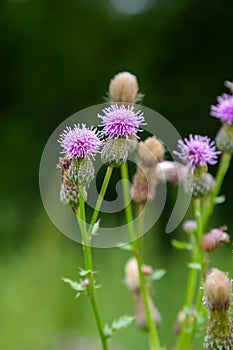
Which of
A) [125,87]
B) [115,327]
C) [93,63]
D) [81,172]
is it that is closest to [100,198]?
[81,172]

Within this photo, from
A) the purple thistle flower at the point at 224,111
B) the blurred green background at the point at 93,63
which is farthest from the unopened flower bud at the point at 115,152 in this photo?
the blurred green background at the point at 93,63

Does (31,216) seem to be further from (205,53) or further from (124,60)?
(205,53)

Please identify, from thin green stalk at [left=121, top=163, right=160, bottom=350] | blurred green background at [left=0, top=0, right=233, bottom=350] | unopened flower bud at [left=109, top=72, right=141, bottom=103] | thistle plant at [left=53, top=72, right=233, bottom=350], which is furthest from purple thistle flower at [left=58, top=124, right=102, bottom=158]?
blurred green background at [left=0, top=0, right=233, bottom=350]

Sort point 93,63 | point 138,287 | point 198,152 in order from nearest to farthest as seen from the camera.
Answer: point 198,152 < point 138,287 < point 93,63

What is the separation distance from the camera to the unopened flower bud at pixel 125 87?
85cm

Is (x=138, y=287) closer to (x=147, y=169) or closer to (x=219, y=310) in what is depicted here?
(x=147, y=169)

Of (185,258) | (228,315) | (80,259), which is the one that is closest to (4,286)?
(80,259)

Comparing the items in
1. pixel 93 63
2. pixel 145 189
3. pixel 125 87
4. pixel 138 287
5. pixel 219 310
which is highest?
pixel 93 63

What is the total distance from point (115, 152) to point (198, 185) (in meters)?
0.19

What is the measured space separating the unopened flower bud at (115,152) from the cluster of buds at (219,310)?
0.52 ft

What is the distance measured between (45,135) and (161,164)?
10.9 ft

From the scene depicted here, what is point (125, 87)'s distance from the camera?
0.85 meters

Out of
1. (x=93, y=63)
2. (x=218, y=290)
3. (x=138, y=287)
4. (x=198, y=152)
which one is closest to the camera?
(x=218, y=290)

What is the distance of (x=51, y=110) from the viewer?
4.21m
